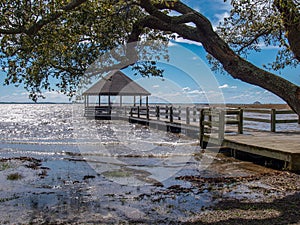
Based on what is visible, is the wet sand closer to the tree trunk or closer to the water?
the water

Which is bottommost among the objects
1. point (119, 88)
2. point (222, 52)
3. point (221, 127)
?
point (221, 127)

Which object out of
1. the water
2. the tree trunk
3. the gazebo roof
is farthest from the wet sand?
the gazebo roof

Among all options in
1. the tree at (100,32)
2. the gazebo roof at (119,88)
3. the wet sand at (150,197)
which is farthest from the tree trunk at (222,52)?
the gazebo roof at (119,88)

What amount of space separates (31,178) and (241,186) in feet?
Result: 17.3

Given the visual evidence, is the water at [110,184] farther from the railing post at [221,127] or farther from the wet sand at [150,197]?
the railing post at [221,127]

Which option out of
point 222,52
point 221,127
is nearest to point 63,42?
point 222,52

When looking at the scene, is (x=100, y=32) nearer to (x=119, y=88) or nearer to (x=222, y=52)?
(x=222, y=52)

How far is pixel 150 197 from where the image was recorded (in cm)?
683

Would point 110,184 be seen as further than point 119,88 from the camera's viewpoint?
No

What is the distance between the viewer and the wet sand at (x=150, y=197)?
217 inches

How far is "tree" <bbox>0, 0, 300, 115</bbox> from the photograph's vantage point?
507 centimetres

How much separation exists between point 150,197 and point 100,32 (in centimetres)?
337

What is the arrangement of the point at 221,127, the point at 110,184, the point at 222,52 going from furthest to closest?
the point at 221,127
the point at 110,184
the point at 222,52

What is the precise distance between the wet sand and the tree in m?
2.05
